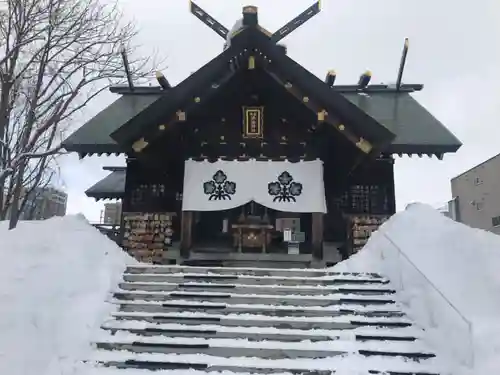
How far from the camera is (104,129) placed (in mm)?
11297

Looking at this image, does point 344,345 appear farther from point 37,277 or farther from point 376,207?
point 376,207

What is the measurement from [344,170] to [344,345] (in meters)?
6.13

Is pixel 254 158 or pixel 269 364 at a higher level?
pixel 254 158

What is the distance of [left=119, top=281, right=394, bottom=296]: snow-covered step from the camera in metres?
6.23

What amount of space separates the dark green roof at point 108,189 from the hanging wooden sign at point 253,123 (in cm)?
876

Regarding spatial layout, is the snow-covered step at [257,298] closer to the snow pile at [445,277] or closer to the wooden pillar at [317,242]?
the snow pile at [445,277]

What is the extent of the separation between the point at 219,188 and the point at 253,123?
1.76 m

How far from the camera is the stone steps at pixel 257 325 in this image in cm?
464

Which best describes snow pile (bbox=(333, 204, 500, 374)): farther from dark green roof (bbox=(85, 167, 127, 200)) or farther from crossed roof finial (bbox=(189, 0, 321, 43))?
dark green roof (bbox=(85, 167, 127, 200))

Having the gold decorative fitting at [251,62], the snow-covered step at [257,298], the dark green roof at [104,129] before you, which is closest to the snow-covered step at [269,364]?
the snow-covered step at [257,298]

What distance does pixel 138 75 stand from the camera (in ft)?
48.2

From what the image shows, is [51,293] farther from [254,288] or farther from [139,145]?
[139,145]

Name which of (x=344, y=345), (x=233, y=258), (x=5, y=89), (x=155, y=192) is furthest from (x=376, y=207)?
(x=5, y=89)

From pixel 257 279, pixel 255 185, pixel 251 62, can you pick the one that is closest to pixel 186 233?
pixel 255 185
